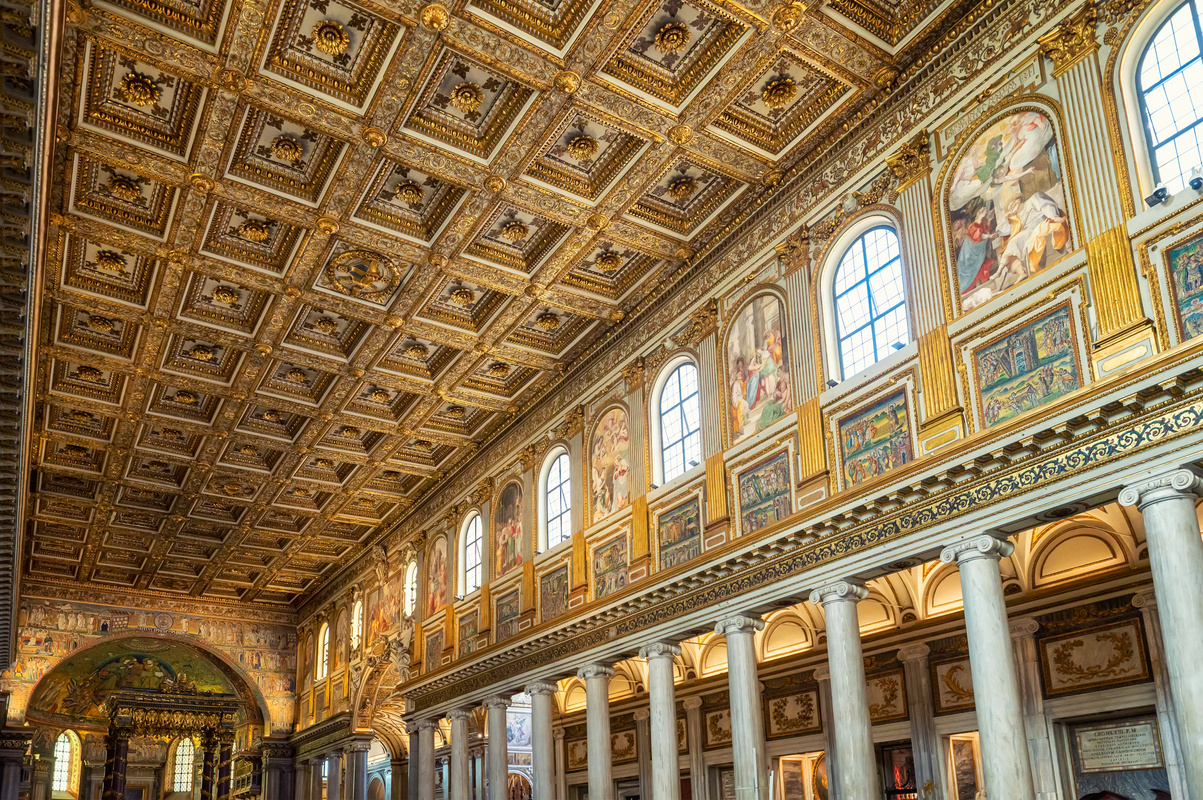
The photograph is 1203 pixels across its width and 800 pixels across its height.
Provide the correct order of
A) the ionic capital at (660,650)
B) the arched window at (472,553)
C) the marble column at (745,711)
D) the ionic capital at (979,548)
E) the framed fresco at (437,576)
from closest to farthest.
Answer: the ionic capital at (979,548), the marble column at (745,711), the ionic capital at (660,650), the arched window at (472,553), the framed fresco at (437,576)

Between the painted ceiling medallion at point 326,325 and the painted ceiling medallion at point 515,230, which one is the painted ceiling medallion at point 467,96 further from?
the painted ceiling medallion at point 326,325

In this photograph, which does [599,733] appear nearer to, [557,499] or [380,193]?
[557,499]

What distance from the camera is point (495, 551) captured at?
998 inches

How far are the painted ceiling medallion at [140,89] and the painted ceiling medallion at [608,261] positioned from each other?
7848 millimetres

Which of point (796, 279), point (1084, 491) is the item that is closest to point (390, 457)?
point (796, 279)

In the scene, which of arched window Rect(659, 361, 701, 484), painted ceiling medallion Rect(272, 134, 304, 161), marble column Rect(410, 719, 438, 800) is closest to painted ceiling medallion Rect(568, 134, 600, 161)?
painted ceiling medallion Rect(272, 134, 304, 161)

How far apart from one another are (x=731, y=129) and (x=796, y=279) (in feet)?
8.19

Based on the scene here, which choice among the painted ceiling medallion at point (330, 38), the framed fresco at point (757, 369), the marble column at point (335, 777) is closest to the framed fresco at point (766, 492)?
Answer: the framed fresco at point (757, 369)

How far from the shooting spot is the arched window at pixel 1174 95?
1131 cm

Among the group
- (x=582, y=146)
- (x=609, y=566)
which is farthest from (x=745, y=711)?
(x=582, y=146)

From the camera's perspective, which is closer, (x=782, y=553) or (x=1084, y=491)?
(x=1084, y=491)

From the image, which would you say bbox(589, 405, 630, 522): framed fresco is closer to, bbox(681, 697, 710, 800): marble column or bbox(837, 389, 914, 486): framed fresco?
bbox(681, 697, 710, 800): marble column

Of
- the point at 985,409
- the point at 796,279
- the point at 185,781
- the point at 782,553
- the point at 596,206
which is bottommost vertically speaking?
the point at 185,781

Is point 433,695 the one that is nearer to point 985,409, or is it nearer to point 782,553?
point 782,553
